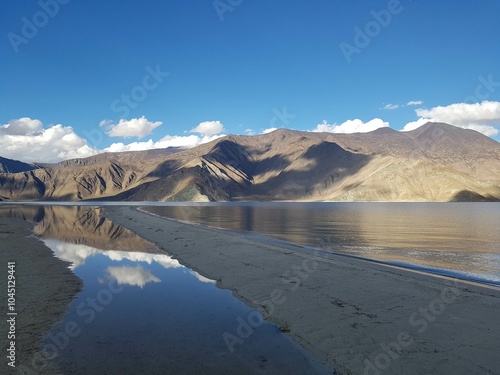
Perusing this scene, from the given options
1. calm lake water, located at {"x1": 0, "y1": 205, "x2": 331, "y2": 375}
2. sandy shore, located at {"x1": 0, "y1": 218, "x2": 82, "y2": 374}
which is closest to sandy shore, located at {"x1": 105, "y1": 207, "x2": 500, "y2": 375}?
calm lake water, located at {"x1": 0, "y1": 205, "x2": 331, "y2": 375}

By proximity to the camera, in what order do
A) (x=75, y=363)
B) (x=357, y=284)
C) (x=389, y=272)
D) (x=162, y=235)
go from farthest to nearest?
(x=162, y=235), (x=389, y=272), (x=357, y=284), (x=75, y=363)

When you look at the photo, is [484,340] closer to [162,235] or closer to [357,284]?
[357,284]

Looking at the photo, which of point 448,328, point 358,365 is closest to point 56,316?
point 358,365

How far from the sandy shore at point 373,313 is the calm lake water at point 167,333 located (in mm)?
616

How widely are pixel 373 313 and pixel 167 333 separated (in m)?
7.60

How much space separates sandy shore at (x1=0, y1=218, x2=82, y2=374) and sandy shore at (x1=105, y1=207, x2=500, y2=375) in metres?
5.98

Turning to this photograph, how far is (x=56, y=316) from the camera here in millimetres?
13414

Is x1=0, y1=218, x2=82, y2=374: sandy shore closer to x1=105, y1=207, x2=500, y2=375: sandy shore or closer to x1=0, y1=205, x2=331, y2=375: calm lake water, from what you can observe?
x1=0, y1=205, x2=331, y2=375: calm lake water

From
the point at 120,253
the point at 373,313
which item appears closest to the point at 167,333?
the point at 373,313

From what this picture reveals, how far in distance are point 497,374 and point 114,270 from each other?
67.4ft

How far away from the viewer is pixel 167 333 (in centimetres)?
1177

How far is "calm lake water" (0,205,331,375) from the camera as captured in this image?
31.5 ft

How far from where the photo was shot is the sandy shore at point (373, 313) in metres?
9.79

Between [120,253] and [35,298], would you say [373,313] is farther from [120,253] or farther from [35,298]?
[120,253]
